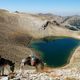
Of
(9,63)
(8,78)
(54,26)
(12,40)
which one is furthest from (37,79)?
(54,26)

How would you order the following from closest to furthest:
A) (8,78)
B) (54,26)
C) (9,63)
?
(8,78) → (9,63) → (54,26)

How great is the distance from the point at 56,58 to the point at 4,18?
67.9m

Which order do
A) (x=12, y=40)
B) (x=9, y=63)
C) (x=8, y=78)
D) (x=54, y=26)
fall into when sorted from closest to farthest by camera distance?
(x=8, y=78)
(x=9, y=63)
(x=12, y=40)
(x=54, y=26)

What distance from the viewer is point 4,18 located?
473 ft

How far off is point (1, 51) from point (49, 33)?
68.2m

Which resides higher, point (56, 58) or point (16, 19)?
point (16, 19)

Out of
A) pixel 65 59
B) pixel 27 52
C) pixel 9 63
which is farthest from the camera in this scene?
pixel 27 52

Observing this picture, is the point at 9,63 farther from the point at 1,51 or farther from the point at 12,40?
the point at 12,40

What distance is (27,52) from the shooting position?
87188 millimetres

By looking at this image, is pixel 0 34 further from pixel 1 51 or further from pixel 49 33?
pixel 49 33

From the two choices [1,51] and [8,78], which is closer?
[8,78]

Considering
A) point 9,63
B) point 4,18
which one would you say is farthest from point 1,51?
point 4,18

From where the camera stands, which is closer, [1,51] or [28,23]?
[1,51]

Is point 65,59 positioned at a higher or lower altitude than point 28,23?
lower
